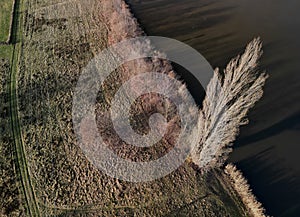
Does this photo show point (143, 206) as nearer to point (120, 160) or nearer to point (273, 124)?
point (120, 160)

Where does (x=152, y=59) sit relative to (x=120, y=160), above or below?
above

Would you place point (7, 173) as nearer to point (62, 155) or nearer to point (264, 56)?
point (62, 155)

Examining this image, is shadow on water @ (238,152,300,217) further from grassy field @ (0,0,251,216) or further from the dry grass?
the dry grass

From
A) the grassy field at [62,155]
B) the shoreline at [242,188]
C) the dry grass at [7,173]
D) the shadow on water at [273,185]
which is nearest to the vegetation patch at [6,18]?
the grassy field at [62,155]

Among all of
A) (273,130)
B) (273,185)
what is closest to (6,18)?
(273,130)

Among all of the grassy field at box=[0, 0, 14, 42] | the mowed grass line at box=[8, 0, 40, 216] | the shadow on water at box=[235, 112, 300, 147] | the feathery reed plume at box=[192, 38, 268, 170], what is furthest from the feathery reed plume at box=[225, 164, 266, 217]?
the grassy field at box=[0, 0, 14, 42]

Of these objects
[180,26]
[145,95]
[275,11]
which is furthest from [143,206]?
[275,11]
